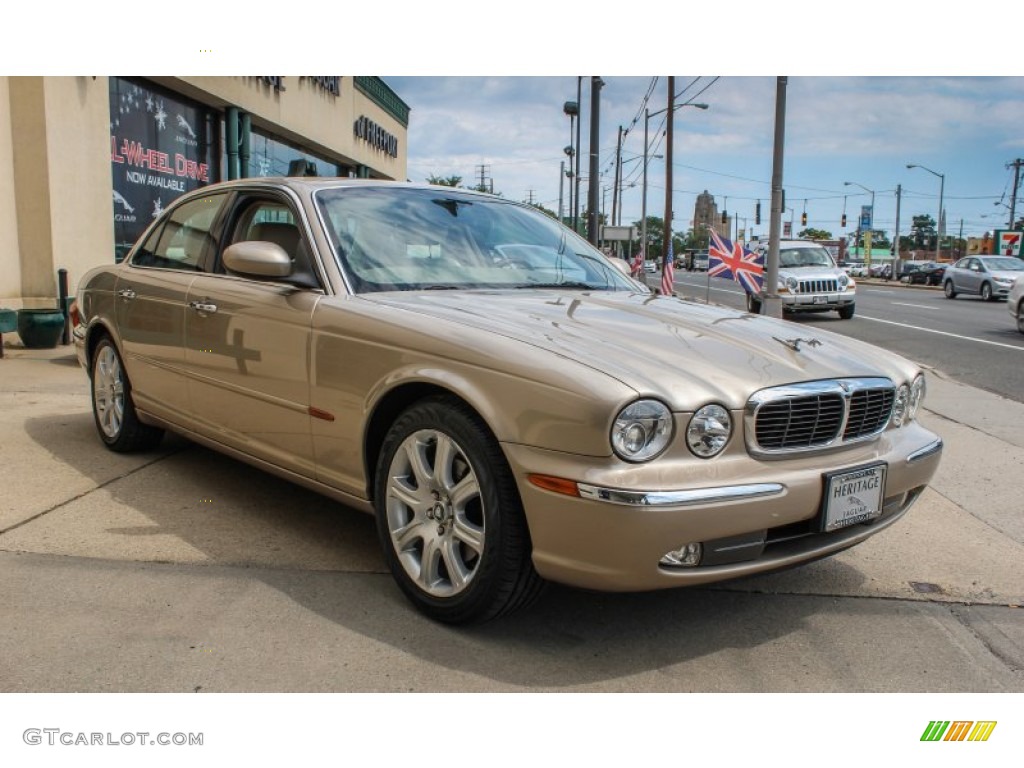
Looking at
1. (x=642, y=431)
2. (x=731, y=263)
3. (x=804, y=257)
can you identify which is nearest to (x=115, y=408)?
(x=642, y=431)

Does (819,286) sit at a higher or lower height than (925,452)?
lower

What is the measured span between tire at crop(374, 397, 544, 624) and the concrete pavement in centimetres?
15

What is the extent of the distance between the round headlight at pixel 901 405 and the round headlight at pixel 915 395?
5 centimetres

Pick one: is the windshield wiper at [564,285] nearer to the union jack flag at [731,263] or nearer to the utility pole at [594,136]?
the union jack flag at [731,263]

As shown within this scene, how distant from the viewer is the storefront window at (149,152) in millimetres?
12859

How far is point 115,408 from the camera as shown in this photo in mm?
5371

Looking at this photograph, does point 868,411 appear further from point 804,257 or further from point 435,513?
point 804,257

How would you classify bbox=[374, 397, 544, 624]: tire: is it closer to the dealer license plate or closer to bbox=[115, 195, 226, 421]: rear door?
the dealer license plate

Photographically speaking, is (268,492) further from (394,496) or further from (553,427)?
(553,427)

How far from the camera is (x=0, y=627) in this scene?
10.1 ft

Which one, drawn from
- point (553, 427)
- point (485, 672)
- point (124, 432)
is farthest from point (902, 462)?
point (124, 432)

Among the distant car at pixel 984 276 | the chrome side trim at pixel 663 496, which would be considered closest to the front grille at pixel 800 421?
the chrome side trim at pixel 663 496

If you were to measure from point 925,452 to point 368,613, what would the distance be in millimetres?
2154
